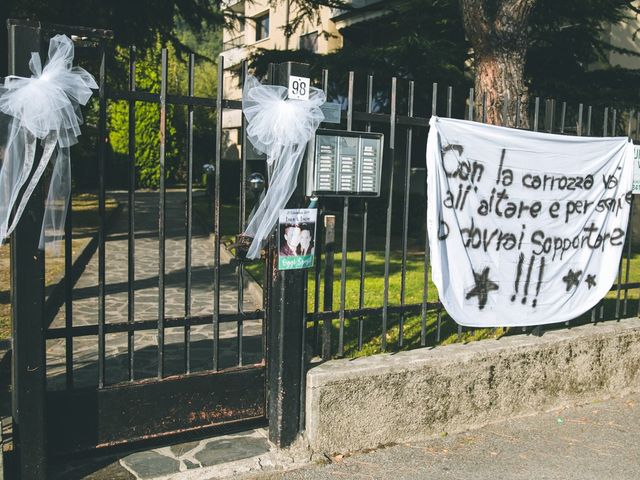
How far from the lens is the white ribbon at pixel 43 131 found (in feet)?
10.9

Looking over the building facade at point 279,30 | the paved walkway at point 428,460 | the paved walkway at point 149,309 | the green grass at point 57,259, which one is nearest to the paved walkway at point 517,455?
the paved walkway at point 428,460

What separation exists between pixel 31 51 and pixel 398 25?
1181 cm

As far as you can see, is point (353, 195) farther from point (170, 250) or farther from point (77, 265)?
point (170, 250)

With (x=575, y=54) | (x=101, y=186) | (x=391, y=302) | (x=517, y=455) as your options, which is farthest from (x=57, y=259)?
(x=575, y=54)

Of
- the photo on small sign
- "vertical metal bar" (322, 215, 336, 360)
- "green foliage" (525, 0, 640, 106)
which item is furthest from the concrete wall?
"green foliage" (525, 0, 640, 106)

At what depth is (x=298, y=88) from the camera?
408 centimetres

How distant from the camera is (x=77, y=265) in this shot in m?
10.5

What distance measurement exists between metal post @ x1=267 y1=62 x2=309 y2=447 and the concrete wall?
0.39ft

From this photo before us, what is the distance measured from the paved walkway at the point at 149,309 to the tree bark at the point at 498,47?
371cm

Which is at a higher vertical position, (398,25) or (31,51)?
(398,25)

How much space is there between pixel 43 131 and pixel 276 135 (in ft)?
4.35

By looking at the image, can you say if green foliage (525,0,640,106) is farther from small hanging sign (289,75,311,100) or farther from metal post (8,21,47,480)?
metal post (8,21,47,480)

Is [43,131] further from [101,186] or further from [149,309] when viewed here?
[149,309]

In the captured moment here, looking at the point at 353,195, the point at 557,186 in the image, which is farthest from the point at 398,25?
the point at 353,195
